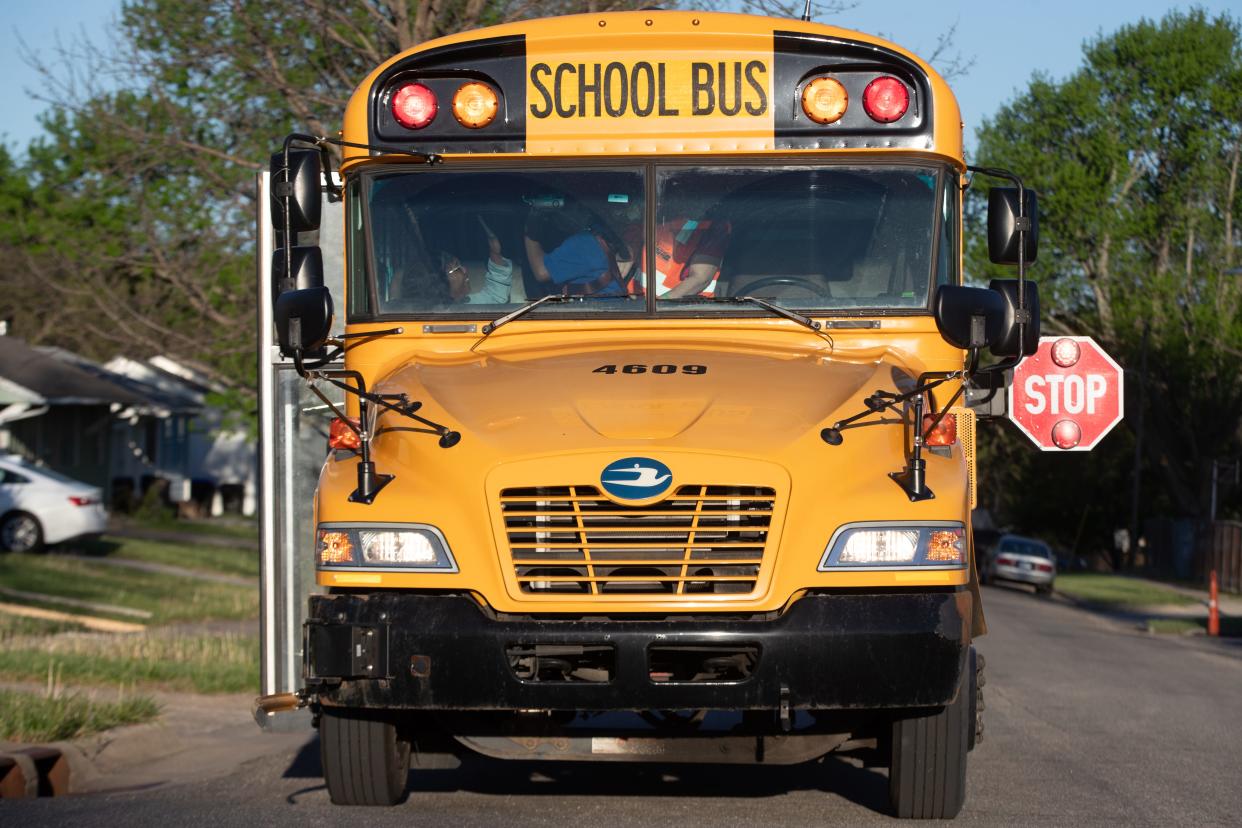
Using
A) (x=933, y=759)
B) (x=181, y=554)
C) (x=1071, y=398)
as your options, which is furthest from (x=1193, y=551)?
(x=933, y=759)

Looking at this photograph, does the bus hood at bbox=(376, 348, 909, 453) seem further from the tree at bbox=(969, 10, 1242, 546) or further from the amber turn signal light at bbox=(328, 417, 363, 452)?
the tree at bbox=(969, 10, 1242, 546)

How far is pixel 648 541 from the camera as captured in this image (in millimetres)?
5660

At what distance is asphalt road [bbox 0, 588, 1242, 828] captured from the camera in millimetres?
6730

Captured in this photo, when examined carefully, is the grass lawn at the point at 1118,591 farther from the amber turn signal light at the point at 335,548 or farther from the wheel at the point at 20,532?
the amber turn signal light at the point at 335,548

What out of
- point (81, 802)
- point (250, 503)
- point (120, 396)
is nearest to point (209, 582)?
point (120, 396)

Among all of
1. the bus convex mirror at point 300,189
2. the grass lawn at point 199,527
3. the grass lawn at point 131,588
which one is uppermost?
the bus convex mirror at point 300,189

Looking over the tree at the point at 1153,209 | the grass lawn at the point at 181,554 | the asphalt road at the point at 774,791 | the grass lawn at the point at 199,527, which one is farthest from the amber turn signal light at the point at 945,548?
the tree at the point at 1153,209

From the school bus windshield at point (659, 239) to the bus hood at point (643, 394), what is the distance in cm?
29

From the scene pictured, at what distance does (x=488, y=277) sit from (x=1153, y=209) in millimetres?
43161

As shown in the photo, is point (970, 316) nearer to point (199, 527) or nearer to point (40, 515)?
point (40, 515)

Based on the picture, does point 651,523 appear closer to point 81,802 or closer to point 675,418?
point 675,418

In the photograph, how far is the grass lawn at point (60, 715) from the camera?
9148mm

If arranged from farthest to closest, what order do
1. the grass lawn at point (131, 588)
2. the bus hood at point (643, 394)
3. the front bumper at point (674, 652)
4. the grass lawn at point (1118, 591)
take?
the grass lawn at point (1118, 591), the grass lawn at point (131, 588), the bus hood at point (643, 394), the front bumper at point (674, 652)

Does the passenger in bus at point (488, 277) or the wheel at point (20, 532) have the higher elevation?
the passenger in bus at point (488, 277)
